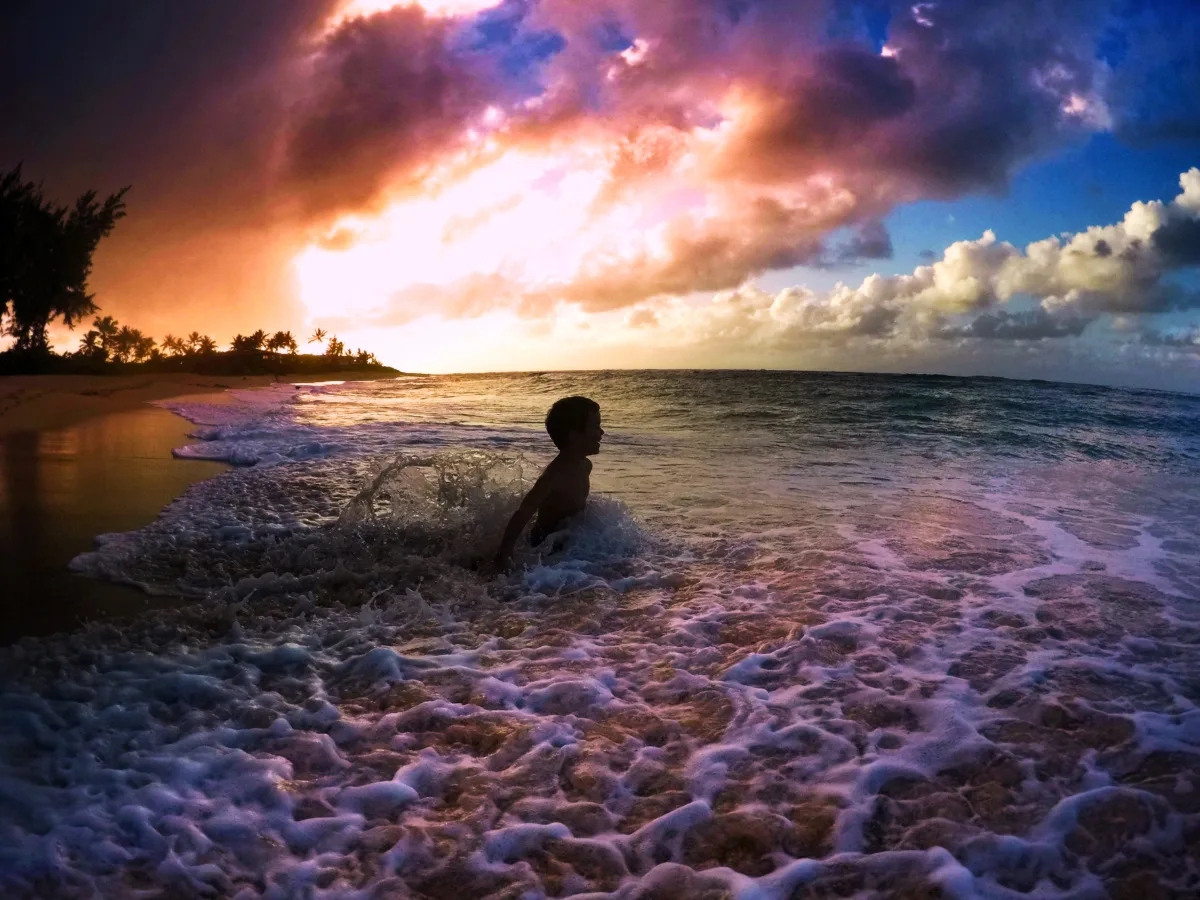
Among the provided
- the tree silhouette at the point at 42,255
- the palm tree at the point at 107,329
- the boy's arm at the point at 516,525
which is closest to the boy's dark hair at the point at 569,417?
the boy's arm at the point at 516,525

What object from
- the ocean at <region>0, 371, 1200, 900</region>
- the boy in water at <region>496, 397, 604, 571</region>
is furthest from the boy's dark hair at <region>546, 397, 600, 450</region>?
the ocean at <region>0, 371, 1200, 900</region>

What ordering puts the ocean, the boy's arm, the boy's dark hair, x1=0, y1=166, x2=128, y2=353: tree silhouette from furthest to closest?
1. x1=0, y1=166, x2=128, y2=353: tree silhouette
2. the boy's dark hair
3. the boy's arm
4. the ocean

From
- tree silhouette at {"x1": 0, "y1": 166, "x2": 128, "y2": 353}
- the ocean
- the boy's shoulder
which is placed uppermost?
tree silhouette at {"x1": 0, "y1": 166, "x2": 128, "y2": 353}

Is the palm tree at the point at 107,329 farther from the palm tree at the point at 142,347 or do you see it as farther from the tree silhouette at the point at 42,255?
the tree silhouette at the point at 42,255

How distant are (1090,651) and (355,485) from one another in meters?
8.19

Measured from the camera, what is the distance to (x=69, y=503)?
7.78 meters

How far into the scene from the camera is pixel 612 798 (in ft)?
9.27

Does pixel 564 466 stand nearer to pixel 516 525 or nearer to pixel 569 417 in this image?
pixel 569 417

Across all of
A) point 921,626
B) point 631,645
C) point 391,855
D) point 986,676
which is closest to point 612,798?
point 391,855

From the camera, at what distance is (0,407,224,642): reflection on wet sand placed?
4.82m

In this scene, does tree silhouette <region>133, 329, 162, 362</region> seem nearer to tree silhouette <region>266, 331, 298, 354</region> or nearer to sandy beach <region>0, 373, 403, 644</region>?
tree silhouette <region>266, 331, 298, 354</region>

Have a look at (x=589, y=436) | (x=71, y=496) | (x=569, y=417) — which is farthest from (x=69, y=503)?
(x=589, y=436)

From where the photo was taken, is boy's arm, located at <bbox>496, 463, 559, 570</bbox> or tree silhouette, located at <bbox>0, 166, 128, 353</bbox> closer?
boy's arm, located at <bbox>496, 463, 559, 570</bbox>

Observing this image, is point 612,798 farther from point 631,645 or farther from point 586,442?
point 586,442
